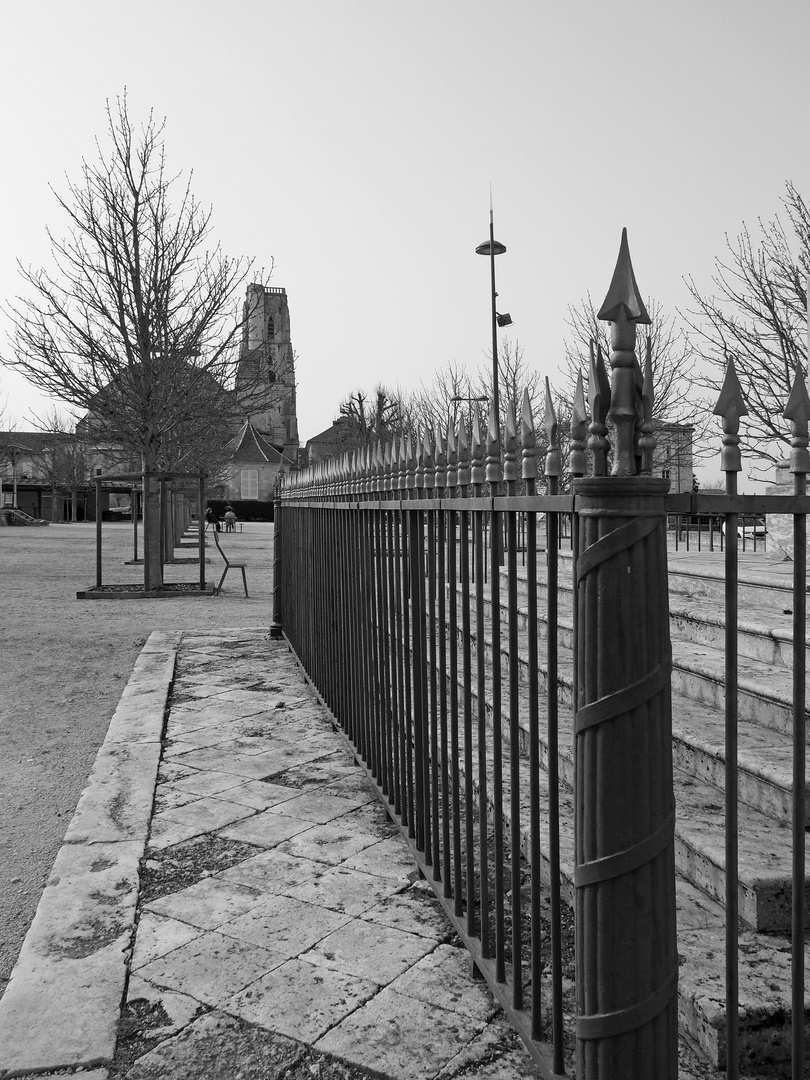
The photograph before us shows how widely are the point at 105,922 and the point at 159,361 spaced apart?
12631 mm

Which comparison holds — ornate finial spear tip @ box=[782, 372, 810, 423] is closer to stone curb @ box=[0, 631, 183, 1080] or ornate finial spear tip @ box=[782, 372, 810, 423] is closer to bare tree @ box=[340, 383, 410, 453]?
stone curb @ box=[0, 631, 183, 1080]

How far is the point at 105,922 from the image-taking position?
109 inches

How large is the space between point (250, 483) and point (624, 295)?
8039 centimetres

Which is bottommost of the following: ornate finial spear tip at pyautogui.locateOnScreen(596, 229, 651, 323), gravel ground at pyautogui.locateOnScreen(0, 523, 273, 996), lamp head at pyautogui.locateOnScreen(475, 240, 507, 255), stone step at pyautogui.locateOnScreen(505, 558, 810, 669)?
gravel ground at pyautogui.locateOnScreen(0, 523, 273, 996)

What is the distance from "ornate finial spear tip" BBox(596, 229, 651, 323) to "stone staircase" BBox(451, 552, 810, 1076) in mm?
1553

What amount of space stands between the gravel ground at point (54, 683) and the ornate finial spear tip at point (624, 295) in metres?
2.46

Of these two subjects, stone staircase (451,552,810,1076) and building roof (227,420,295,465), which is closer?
stone staircase (451,552,810,1076)

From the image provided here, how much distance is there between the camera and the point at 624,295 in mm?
1553

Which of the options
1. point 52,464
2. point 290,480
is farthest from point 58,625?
point 52,464

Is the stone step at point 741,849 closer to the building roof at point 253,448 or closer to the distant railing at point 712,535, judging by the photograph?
the distant railing at point 712,535

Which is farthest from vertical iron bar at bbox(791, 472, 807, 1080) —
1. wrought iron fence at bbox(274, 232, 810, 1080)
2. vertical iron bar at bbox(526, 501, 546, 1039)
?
vertical iron bar at bbox(526, 501, 546, 1039)

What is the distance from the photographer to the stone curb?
2156mm

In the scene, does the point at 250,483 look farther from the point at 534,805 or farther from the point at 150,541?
the point at 534,805

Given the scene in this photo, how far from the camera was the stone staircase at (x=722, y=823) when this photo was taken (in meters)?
2.00
